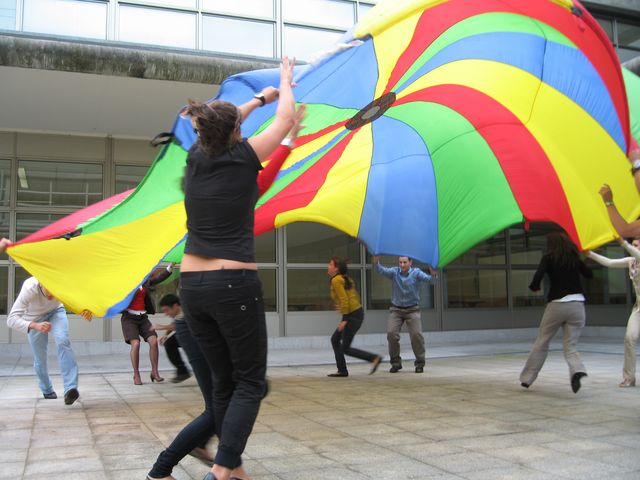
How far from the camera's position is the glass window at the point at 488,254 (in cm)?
1684

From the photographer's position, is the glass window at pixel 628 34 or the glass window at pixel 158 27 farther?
the glass window at pixel 628 34

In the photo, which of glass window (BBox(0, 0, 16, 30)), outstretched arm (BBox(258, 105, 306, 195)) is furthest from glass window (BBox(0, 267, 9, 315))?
outstretched arm (BBox(258, 105, 306, 195))

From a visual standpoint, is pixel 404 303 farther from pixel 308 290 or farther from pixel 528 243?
pixel 528 243

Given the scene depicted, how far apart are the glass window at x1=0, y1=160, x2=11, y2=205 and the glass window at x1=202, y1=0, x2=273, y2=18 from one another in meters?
5.52

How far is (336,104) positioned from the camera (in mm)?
5746

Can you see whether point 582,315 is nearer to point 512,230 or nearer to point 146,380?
point 146,380

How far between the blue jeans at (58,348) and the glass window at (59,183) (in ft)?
26.1

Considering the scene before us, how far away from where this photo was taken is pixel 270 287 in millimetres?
14812

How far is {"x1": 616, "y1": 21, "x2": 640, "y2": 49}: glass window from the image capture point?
58.8ft

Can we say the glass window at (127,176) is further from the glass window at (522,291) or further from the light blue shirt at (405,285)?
the glass window at (522,291)

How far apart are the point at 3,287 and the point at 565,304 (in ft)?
37.7

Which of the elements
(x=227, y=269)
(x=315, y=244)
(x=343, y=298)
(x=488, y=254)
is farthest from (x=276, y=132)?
(x=488, y=254)

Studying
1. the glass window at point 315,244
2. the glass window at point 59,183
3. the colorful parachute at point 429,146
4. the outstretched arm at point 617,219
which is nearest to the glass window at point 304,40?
the glass window at point 315,244

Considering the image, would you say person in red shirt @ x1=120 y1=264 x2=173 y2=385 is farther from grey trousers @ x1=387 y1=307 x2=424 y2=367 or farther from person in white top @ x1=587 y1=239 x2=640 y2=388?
person in white top @ x1=587 y1=239 x2=640 y2=388
